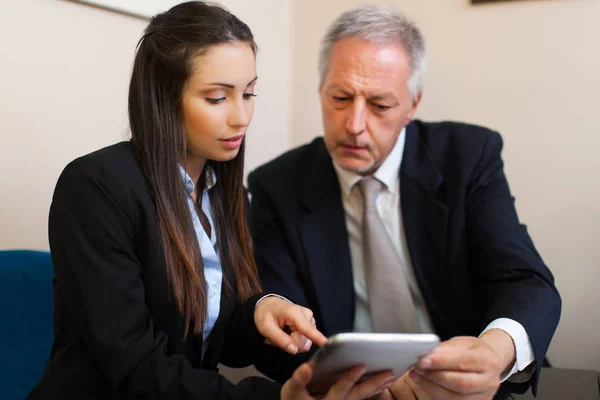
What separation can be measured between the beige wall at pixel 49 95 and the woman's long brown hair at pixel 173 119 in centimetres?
29

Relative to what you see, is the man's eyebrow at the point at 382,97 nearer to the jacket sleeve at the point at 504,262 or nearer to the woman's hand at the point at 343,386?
the jacket sleeve at the point at 504,262

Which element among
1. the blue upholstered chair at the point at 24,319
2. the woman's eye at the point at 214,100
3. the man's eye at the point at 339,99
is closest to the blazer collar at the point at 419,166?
the man's eye at the point at 339,99

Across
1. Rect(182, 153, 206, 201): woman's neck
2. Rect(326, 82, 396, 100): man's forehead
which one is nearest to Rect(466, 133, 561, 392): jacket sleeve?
Rect(326, 82, 396, 100): man's forehead

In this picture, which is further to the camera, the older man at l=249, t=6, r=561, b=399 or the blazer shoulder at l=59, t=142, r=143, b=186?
the older man at l=249, t=6, r=561, b=399

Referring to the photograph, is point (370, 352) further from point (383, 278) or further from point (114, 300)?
point (383, 278)

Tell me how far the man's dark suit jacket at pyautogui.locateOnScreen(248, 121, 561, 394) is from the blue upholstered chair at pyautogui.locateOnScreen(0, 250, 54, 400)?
1.47 ft

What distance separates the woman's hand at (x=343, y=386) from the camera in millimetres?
800

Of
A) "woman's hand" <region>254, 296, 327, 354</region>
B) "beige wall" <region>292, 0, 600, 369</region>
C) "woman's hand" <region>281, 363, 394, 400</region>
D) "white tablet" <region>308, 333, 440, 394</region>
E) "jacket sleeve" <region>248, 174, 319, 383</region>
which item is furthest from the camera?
"beige wall" <region>292, 0, 600, 369</region>

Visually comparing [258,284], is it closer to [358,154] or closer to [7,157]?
[358,154]

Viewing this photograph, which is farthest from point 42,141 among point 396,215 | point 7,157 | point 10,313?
point 396,215

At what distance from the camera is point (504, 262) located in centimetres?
125

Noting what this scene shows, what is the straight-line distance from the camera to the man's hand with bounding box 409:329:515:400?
854 millimetres

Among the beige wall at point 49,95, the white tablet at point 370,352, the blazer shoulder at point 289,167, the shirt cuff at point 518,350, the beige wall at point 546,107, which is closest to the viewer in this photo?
the white tablet at point 370,352

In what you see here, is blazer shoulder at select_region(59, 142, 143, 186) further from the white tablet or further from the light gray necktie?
the light gray necktie
